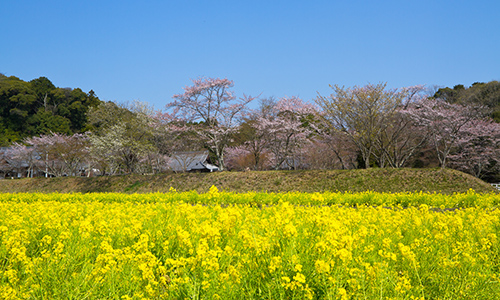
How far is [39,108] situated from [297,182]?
5201cm

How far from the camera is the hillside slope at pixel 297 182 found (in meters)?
14.9

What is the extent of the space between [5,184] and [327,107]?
2468cm

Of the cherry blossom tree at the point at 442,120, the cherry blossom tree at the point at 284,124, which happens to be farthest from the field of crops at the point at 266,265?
the cherry blossom tree at the point at 442,120

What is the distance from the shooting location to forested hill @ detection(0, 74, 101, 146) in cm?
5075

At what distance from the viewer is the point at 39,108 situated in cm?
5400

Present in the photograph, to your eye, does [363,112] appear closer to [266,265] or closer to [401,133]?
[401,133]

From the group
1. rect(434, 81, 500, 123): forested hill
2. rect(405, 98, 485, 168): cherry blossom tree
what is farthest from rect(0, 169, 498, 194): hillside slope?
Answer: rect(434, 81, 500, 123): forested hill

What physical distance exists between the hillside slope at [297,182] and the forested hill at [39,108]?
31.5m

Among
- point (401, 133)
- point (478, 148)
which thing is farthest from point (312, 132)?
point (478, 148)

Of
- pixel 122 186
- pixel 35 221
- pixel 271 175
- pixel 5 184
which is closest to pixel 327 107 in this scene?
pixel 271 175

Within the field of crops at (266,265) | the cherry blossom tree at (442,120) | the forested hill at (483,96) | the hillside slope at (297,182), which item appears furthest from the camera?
the forested hill at (483,96)

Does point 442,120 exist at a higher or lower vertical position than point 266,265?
higher

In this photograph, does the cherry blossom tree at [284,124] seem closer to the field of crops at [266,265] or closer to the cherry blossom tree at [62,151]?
the cherry blossom tree at [62,151]

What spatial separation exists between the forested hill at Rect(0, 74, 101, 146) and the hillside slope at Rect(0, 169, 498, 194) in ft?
103
